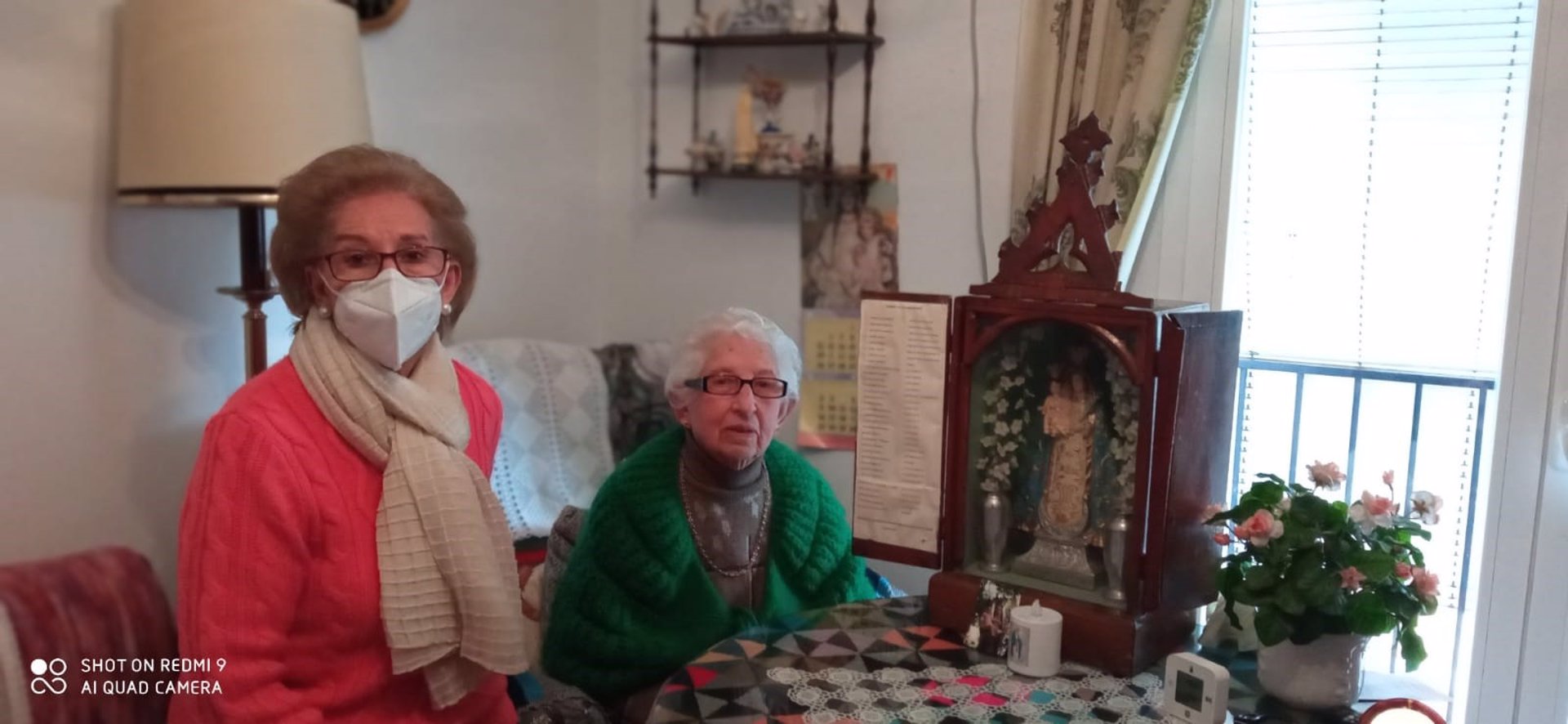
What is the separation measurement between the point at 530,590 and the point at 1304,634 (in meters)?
1.26

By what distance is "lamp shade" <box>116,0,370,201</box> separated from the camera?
171 centimetres

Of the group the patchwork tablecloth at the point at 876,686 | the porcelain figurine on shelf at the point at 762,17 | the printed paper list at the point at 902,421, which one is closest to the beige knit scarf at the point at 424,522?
the patchwork tablecloth at the point at 876,686

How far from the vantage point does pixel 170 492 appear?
201cm

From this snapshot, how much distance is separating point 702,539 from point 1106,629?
653 mm

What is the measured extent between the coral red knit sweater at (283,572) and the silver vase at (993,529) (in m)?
0.81

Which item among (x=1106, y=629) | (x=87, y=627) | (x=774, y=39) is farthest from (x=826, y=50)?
(x=87, y=627)

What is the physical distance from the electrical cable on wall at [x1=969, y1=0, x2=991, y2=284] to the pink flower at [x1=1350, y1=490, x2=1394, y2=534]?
115 cm

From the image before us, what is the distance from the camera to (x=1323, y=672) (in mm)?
1365

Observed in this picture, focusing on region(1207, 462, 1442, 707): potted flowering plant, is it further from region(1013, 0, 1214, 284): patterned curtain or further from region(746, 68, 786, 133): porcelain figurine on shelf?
region(746, 68, 786, 133): porcelain figurine on shelf

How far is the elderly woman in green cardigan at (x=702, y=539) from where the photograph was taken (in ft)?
5.60

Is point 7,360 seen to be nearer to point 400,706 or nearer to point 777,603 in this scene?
point 400,706

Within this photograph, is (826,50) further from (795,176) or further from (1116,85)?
(1116,85)

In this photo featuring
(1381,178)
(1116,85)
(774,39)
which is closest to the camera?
(1381,178)

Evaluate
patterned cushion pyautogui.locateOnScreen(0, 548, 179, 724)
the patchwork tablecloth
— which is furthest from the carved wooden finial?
patterned cushion pyautogui.locateOnScreen(0, 548, 179, 724)
